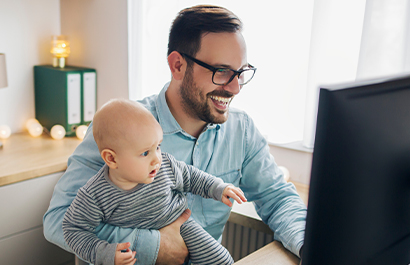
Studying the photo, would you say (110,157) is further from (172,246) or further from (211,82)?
(211,82)

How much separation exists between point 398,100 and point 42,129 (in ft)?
7.58

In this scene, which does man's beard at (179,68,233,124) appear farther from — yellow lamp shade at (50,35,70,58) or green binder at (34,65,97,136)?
yellow lamp shade at (50,35,70,58)

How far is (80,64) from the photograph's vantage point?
271 centimetres

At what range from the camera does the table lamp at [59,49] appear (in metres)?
→ 2.55

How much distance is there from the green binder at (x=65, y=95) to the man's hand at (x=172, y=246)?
5.14ft

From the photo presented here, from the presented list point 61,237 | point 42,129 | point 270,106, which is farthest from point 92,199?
point 42,129

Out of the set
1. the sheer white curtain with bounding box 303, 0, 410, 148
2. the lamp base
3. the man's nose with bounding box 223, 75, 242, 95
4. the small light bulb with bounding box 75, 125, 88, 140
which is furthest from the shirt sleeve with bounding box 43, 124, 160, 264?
the lamp base

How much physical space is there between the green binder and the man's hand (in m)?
1.57

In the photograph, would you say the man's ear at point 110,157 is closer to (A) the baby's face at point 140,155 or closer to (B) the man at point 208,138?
(A) the baby's face at point 140,155

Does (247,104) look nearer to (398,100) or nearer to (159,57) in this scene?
(159,57)

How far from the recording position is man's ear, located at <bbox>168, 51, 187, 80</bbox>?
4.38ft

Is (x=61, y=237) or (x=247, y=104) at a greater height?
(x=247, y=104)

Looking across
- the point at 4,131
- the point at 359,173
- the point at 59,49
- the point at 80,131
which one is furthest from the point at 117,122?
the point at 59,49

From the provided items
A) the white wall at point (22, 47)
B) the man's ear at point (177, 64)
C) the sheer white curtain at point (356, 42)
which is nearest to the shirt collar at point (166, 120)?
the man's ear at point (177, 64)
